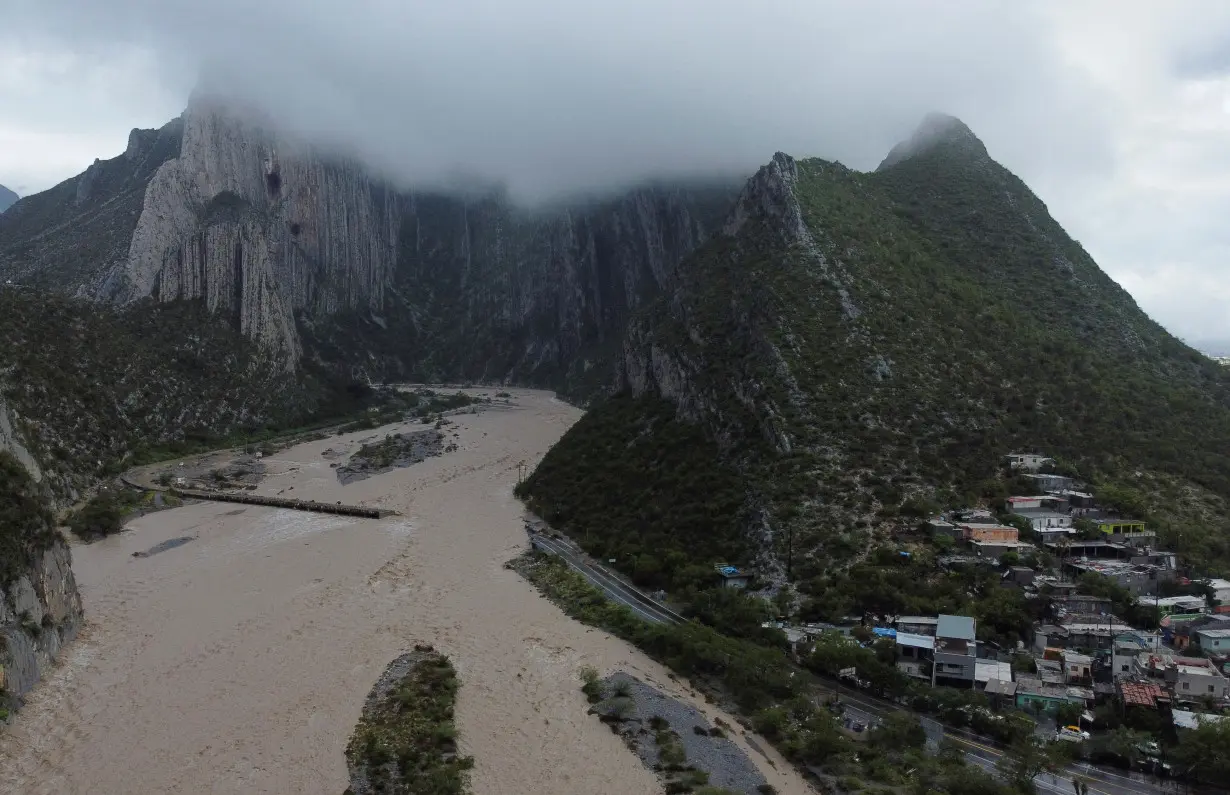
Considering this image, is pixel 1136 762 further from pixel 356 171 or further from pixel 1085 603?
pixel 356 171

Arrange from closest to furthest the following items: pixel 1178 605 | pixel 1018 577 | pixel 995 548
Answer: pixel 1178 605
pixel 1018 577
pixel 995 548

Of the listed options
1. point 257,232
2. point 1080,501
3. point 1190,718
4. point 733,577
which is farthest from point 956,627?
point 257,232

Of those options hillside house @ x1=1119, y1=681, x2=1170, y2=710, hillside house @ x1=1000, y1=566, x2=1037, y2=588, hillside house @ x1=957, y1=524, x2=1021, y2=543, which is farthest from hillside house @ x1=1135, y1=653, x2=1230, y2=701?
hillside house @ x1=957, y1=524, x2=1021, y2=543

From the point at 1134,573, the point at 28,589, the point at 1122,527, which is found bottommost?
the point at 28,589

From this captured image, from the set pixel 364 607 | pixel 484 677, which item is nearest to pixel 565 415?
pixel 364 607

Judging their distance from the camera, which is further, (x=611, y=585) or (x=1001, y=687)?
(x=611, y=585)

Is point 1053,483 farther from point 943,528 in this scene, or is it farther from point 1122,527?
point 943,528

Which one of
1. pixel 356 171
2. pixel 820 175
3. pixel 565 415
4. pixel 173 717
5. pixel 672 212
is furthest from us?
pixel 356 171

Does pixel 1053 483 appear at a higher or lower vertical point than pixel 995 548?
higher
